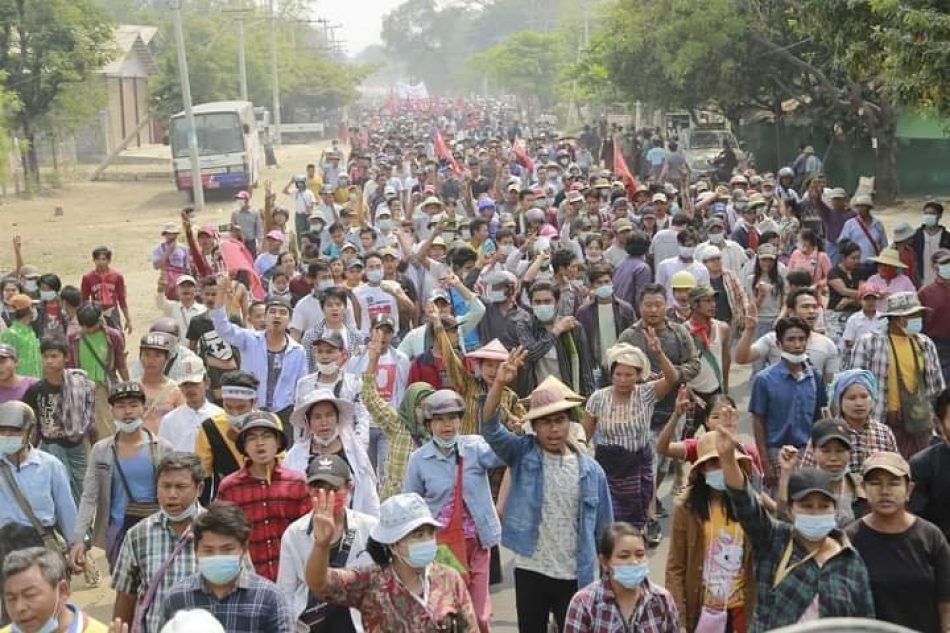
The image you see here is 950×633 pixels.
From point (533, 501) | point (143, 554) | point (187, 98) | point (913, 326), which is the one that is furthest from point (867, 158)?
point (143, 554)

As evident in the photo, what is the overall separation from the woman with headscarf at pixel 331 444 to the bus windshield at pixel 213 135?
1269 inches

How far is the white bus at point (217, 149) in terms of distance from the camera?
37188 mm

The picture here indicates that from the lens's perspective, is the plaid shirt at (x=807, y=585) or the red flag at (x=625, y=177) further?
the red flag at (x=625, y=177)

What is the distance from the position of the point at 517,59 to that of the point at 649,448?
260 feet

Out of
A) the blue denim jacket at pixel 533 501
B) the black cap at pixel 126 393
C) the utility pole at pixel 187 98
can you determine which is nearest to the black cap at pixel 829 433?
the blue denim jacket at pixel 533 501

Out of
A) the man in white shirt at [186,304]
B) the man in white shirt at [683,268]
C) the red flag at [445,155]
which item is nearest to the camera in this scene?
the man in white shirt at [186,304]

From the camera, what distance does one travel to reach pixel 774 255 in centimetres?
1041

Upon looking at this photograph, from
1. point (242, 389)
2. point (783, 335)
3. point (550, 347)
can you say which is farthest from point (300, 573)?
point (550, 347)

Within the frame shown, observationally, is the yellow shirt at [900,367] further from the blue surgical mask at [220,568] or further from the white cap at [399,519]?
the blue surgical mask at [220,568]

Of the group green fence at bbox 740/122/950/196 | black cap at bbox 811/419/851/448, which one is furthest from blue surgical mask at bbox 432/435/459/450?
green fence at bbox 740/122/950/196

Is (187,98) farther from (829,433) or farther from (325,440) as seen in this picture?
(829,433)

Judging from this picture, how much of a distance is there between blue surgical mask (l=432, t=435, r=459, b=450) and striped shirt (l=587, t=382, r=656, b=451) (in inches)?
48.8

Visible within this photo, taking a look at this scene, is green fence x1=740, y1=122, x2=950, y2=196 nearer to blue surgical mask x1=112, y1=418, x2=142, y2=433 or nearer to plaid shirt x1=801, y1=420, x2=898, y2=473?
plaid shirt x1=801, y1=420, x2=898, y2=473

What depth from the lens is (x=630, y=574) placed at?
4.60 metres
